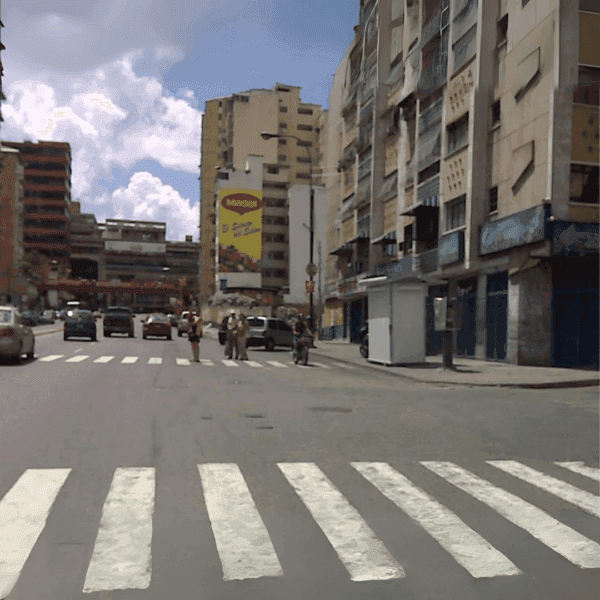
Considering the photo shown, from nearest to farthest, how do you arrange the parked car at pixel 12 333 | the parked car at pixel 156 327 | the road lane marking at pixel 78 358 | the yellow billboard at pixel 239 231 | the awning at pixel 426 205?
the parked car at pixel 12 333 → the road lane marking at pixel 78 358 → the awning at pixel 426 205 → the parked car at pixel 156 327 → the yellow billboard at pixel 239 231

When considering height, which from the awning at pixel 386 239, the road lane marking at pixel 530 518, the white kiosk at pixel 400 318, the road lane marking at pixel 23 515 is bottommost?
the road lane marking at pixel 530 518

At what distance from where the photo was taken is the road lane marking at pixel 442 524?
440cm

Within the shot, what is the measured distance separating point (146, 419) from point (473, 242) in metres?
19.3

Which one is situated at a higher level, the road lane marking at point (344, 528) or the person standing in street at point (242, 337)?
the person standing in street at point (242, 337)

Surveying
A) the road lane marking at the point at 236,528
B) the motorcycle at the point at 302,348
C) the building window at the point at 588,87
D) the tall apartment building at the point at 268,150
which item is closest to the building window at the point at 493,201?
the building window at the point at 588,87

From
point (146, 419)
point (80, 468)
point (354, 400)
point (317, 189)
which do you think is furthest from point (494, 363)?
point (317, 189)

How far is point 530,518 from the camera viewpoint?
5.57 metres

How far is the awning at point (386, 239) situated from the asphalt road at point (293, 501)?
2542 centimetres

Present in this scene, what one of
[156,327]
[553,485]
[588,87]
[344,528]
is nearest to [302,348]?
[588,87]

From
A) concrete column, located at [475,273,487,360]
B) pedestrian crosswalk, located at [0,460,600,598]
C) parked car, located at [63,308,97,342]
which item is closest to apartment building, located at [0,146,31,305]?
parked car, located at [63,308,97,342]

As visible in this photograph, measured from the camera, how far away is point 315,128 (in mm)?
113062

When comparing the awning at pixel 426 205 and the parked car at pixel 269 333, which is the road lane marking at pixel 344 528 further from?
the parked car at pixel 269 333

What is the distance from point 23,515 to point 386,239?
34.0m

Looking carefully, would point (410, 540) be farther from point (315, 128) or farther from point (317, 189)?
point (315, 128)
